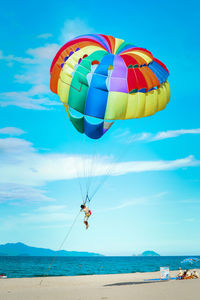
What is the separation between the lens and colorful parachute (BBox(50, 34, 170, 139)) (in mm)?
12547

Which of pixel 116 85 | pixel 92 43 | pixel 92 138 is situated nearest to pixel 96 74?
pixel 116 85

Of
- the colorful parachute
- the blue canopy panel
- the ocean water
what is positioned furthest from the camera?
the ocean water

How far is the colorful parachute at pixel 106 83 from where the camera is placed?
12.5 meters

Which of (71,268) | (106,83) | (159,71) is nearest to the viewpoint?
(106,83)

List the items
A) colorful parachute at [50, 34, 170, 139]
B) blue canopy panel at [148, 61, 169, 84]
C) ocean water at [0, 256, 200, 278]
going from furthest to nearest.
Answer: ocean water at [0, 256, 200, 278] < blue canopy panel at [148, 61, 169, 84] < colorful parachute at [50, 34, 170, 139]

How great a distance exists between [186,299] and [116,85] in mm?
7860

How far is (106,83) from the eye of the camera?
1260 cm

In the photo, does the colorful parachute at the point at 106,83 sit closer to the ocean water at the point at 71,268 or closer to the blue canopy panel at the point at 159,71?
the blue canopy panel at the point at 159,71

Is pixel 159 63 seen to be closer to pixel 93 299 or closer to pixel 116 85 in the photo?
pixel 116 85

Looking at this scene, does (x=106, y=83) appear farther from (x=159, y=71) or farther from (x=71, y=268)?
(x=71, y=268)

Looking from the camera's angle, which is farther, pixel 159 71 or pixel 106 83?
pixel 159 71

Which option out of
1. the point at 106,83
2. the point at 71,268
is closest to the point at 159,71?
the point at 106,83

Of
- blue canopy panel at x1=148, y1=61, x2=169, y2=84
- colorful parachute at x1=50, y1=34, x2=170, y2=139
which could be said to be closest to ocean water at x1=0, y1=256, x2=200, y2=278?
colorful parachute at x1=50, y1=34, x2=170, y2=139

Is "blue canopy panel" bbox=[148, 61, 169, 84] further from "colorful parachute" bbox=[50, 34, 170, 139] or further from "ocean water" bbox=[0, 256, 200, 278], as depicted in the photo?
"ocean water" bbox=[0, 256, 200, 278]
